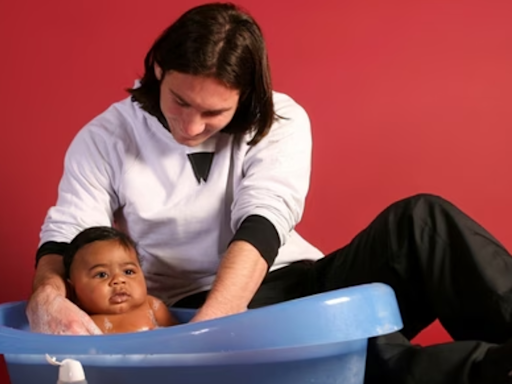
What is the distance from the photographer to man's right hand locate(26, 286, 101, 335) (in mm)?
1081

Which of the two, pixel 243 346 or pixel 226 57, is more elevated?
pixel 226 57

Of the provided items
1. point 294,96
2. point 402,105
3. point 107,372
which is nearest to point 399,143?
point 402,105

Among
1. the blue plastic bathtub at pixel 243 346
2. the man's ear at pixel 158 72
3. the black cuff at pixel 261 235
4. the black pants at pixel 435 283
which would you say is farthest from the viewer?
the man's ear at pixel 158 72

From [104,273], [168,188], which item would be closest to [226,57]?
[168,188]

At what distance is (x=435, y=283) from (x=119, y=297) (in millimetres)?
444

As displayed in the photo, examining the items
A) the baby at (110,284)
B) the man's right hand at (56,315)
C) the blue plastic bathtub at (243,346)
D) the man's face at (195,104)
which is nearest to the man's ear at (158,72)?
the man's face at (195,104)

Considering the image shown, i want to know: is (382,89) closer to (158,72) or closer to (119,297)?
(158,72)

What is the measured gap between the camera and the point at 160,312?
48.6 inches

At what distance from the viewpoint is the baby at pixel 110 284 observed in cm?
119

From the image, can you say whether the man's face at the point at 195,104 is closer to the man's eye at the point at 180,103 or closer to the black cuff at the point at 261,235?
the man's eye at the point at 180,103

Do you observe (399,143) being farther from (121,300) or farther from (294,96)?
(121,300)

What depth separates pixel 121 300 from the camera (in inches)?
47.0

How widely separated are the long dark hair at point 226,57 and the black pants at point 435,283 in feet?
0.83

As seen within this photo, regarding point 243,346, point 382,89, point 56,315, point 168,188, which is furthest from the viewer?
point 382,89
